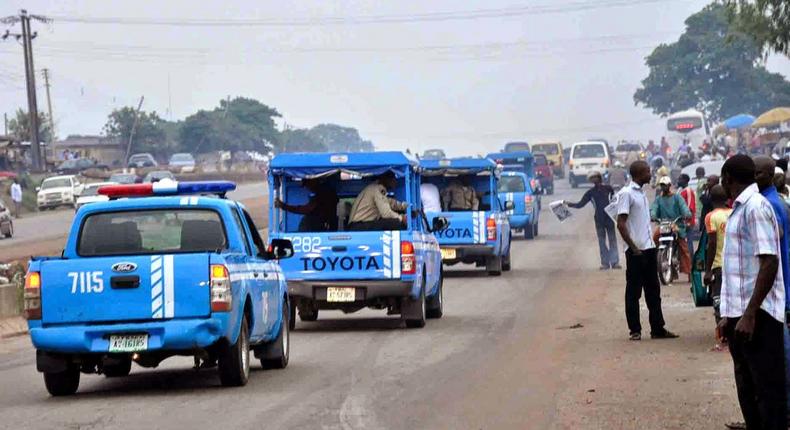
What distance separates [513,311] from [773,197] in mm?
13123

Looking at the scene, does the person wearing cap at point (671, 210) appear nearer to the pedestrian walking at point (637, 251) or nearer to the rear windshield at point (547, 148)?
the pedestrian walking at point (637, 251)

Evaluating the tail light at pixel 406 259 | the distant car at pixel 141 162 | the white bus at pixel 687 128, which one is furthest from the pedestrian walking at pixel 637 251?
the distant car at pixel 141 162

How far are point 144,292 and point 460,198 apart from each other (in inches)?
715

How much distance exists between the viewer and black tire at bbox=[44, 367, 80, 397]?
13.9 meters

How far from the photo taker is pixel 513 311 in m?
23.0

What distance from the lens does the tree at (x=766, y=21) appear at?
130 ft

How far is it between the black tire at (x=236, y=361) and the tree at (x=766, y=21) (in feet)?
92.0

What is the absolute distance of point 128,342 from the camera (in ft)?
44.2

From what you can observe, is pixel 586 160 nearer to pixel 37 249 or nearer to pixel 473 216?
pixel 37 249

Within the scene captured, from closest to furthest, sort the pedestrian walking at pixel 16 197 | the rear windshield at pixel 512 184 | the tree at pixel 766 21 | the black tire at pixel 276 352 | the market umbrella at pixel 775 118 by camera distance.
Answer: the black tire at pixel 276 352
the tree at pixel 766 21
the rear windshield at pixel 512 184
the pedestrian walking at pixel 16 197
the market umbrella at pixel 775 118

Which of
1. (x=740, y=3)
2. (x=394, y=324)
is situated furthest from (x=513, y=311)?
(x=740, y=3)

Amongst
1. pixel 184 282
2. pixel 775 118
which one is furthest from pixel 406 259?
pixel 775 118

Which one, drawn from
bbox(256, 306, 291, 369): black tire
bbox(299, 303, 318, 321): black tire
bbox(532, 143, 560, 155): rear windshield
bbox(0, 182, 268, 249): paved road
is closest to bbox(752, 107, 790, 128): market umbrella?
bbox(532, 143, 560, 155): rear windshield

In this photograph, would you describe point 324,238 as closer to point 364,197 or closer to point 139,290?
point 364,197
